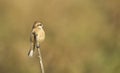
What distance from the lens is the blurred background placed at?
3.67 meters

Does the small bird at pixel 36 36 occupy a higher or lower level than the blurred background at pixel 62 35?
higher

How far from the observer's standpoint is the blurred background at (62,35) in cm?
367

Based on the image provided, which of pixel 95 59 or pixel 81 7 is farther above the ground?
pixel 81 7

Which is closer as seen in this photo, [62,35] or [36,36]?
[36,36]

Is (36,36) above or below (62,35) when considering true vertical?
above

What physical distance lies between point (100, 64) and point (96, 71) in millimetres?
56

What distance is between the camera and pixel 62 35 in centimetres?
372

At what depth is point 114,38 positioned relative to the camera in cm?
381

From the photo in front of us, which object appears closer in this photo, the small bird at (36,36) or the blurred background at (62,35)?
the small bird at (36,36)

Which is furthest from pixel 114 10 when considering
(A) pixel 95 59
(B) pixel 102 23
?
(A) pixel 95 59

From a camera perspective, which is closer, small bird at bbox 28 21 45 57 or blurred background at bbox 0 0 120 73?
small bird at bbox 28 21 45 57

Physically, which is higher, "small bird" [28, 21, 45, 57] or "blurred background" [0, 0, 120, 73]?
"small bird" [28, 21, 45, 57]

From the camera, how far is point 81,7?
3.76 m

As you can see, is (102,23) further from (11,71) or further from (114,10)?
(11,71)
